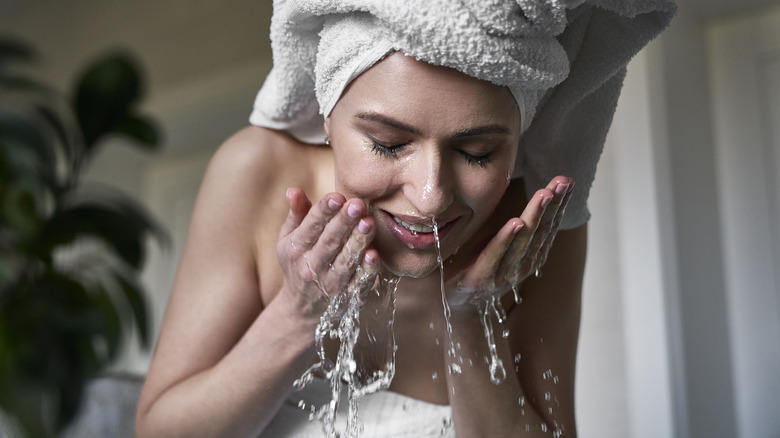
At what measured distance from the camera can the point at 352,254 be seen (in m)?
0.58

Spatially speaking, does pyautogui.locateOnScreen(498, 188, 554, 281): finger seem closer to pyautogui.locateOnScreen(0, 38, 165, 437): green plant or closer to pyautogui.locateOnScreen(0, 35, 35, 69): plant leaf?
pyautogui.locateOnScreen(0, 38, 165, 437): green plant

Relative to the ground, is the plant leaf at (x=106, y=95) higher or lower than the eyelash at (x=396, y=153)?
lower

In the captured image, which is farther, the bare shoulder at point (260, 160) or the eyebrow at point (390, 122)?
the bare shoulder at point (260, 160)

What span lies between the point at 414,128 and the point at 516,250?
15cm

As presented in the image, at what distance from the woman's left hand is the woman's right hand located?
96 mm

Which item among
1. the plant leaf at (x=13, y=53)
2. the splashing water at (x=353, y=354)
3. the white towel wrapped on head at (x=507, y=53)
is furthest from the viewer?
the plant leaf at (x=13, y=53)

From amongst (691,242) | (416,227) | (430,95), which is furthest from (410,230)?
(691,242)

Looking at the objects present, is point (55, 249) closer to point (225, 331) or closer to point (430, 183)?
point (225, 331)

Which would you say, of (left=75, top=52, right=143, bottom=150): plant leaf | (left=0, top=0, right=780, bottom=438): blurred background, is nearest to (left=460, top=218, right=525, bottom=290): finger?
(left=0, top=0, right=780, bottom=438): blurred background

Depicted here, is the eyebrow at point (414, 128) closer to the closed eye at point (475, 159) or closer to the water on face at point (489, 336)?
the closed eye at point (475, 159)

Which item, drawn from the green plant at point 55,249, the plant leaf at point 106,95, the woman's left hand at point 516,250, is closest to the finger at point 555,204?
the woman's left hand at point 516,250

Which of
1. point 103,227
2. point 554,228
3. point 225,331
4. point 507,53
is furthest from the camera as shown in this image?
point 103,227

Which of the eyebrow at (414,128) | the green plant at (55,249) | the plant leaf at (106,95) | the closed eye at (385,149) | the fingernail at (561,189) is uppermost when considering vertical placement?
the eyebrow at (414,128)

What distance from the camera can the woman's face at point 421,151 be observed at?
21.3 inches
